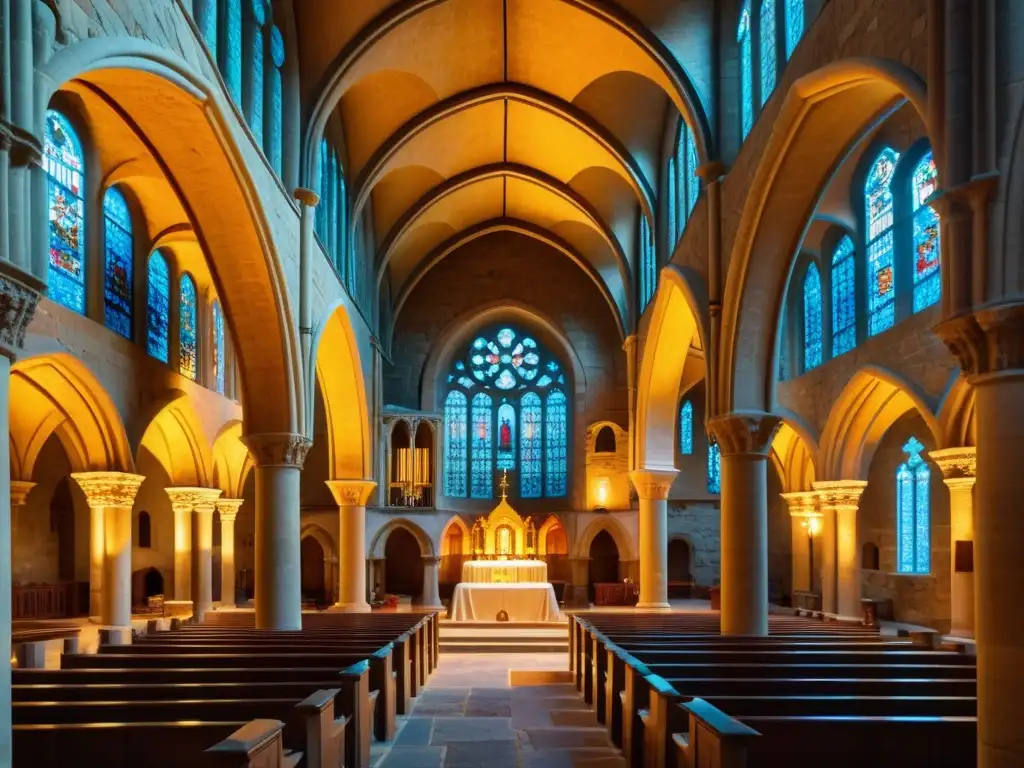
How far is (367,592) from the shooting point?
2752 centimetres

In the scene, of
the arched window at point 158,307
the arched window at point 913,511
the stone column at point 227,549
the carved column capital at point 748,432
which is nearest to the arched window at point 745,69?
the carved column capital at point 748,432

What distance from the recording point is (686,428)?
3067 centimetres

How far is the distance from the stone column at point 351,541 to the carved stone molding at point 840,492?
1028 centimetres

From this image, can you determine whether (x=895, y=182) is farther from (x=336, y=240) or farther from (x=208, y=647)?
(x=208, y=647)

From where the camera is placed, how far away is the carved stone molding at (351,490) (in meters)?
22.5

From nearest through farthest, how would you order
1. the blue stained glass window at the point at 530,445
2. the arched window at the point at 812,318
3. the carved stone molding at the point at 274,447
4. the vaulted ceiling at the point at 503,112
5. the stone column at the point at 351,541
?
the carved stone molding at the point at 274,447
the vaulted ceiling at the point at 503,112
the arched window at the point at 812,318
the stone column at the point at 351,541
the blue stained glass window at the point at 530,445

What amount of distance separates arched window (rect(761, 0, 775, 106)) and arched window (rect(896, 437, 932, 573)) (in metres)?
11.4

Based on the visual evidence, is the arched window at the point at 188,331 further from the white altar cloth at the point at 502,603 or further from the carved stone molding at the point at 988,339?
the carved stone molding at the point at 988,339

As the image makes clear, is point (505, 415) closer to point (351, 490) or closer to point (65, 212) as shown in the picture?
point (351, 490)

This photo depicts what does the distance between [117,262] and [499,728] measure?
1154 centimetres

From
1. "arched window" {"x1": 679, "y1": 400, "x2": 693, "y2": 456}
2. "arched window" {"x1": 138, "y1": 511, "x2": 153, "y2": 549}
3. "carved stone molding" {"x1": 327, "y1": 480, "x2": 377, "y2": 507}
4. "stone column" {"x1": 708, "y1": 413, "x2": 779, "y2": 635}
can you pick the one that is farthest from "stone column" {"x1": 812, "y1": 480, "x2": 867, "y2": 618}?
"arched window" {"x1": 138, "y1": 511, "x2": 153, "y2": 549}

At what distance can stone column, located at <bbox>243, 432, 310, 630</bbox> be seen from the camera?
1416 cm

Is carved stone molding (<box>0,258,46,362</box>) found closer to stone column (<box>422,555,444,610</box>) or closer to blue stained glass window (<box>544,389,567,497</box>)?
stone column (<box>422,555,444,610</box>)

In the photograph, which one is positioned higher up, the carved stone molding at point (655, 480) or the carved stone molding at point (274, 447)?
the carved stone molding at point (274, 447)
